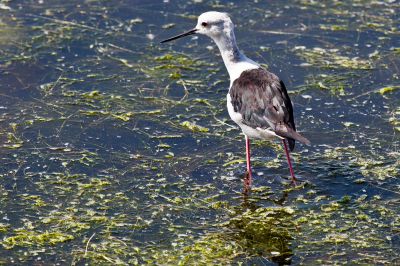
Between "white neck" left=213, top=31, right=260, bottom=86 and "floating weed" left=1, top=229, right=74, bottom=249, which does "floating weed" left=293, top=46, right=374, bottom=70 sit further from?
"floating weed" left=1, top=229, right=74, bottom=249

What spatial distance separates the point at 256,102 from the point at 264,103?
0.07m

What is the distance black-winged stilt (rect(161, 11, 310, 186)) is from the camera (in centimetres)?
631

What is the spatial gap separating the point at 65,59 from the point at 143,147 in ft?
6.06

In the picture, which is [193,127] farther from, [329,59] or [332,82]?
[329,59]

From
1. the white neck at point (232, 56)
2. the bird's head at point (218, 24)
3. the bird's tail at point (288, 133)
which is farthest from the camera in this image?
the bird's head at point (218, 24)

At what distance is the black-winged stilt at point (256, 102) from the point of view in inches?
248

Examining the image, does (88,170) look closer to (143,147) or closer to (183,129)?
(143,147)

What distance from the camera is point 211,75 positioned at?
8.23 meters

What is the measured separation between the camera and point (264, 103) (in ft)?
21.1

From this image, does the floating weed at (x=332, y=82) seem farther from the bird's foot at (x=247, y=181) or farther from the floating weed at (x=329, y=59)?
the bird's foot at (x=247, y=181)

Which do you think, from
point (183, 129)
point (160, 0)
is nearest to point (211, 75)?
point (183, 129)

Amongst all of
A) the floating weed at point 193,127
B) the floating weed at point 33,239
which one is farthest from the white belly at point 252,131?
the floating weed at point 33,239

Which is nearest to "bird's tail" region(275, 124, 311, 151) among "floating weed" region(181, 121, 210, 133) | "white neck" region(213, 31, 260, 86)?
"white neck" region(213, 31, 260, 86)

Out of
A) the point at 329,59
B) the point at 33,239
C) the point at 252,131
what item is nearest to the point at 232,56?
the point at 252,131
